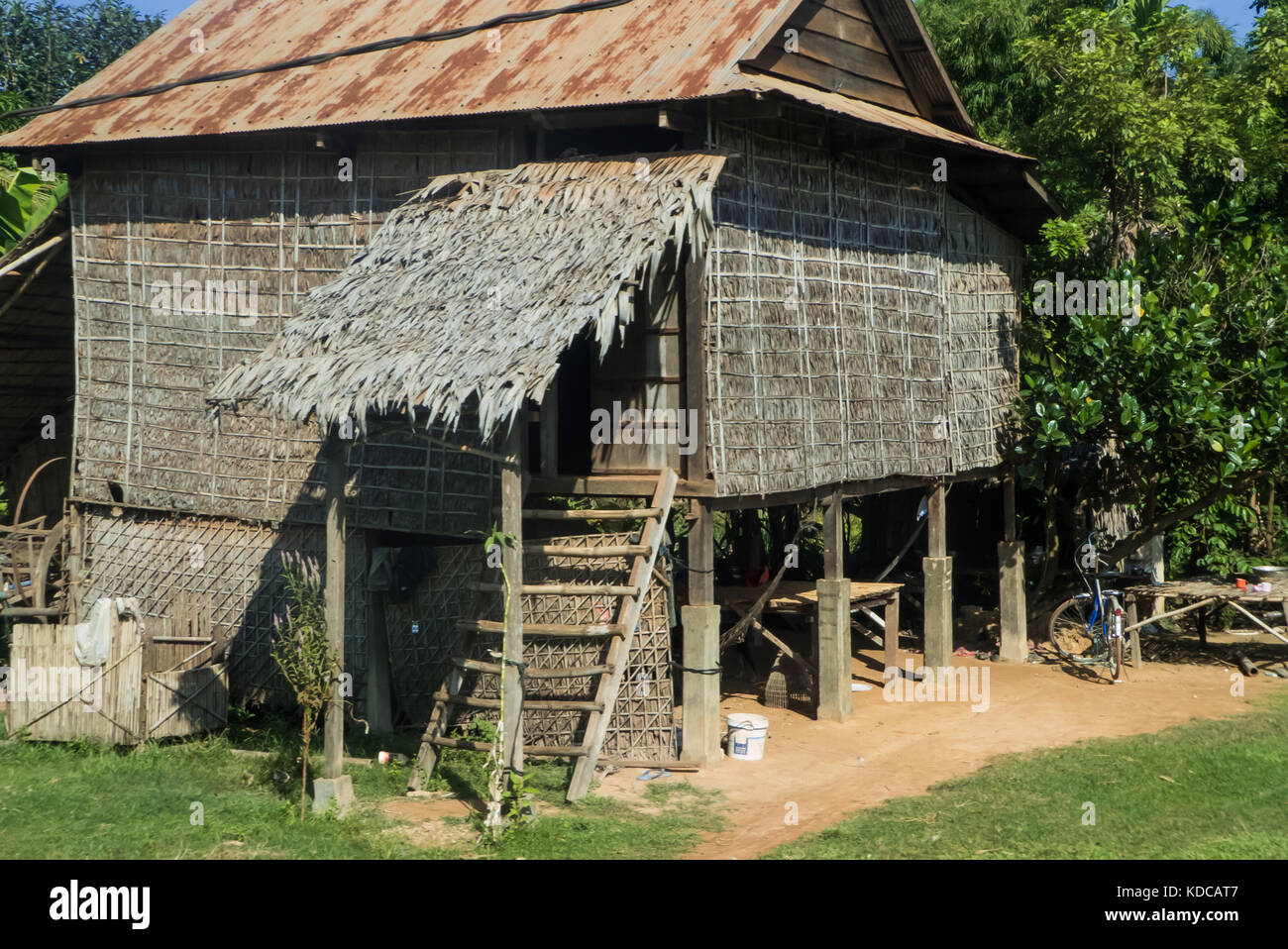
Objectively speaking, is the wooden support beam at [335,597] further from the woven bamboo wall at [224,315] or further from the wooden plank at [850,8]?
the wooden plank at [850,8]

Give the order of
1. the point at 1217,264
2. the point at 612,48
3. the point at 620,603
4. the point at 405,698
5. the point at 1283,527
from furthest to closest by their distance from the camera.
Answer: the point at 1283,527 → the point at 1217,264 → the point at 405,698 → the point at 612,48 → the point at 620,603

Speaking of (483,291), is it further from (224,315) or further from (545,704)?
(224,315)

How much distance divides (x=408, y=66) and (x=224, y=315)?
2.91 metres

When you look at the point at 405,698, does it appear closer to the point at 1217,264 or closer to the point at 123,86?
the point at 123,86

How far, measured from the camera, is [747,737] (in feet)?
36.7

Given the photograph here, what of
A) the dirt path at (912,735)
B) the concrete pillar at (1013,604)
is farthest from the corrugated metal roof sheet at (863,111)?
the dirt path at (912,735)

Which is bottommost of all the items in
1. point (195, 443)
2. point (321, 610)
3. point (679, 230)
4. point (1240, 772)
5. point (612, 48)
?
point (1240, 772)

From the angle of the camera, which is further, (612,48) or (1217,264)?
(1217,264)

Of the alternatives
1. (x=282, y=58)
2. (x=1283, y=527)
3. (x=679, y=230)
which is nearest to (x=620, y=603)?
(x=679, y=230)

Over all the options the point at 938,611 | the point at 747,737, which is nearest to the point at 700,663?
the point at 747,737

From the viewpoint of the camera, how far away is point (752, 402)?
11.4m

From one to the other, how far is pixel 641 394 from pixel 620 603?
5.88 feet

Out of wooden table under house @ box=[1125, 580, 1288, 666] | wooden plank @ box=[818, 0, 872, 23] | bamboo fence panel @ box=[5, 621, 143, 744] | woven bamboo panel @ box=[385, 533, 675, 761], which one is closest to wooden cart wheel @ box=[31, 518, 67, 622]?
bamboo fence panel @ box=[5, 621, 143, 744]

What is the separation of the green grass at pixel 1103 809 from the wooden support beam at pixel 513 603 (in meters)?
1.96
